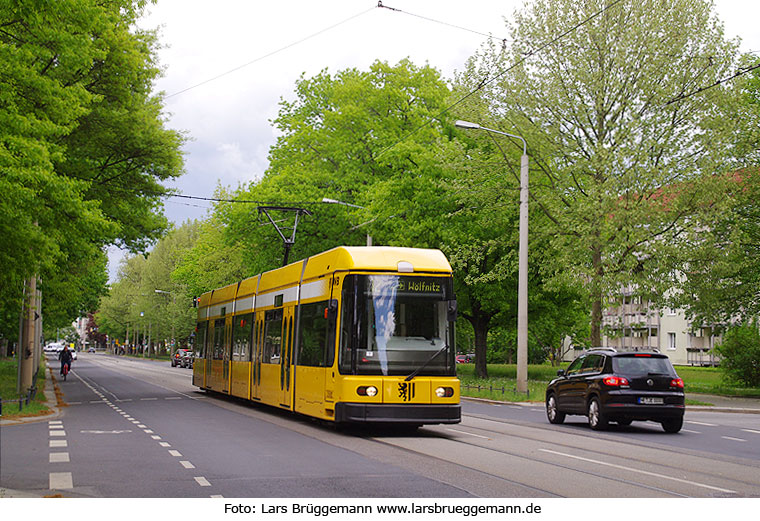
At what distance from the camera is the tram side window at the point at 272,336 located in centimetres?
1942

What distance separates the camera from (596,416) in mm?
18609

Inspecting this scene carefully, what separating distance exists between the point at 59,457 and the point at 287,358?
7.14m

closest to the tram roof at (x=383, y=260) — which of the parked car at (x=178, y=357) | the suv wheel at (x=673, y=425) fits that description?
the suv wheel at (x=673, y=425)

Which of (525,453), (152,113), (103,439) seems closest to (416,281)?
(525,453)

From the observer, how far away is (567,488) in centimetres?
938

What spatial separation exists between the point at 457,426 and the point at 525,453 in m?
5.17

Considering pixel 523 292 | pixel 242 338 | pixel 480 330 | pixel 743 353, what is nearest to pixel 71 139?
pixel 242 338

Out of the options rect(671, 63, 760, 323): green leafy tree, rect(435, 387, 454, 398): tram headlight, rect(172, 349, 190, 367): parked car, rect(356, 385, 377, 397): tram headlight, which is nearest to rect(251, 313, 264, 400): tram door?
rect(356, 385, 377, 397): tram headlight

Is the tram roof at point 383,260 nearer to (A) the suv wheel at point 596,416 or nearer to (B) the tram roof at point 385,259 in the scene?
(B) the tram roof at point 385,259

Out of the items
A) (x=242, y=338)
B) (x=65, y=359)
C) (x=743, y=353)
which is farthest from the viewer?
(x=65, y=359)

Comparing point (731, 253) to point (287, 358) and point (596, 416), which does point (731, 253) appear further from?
point (287, 358)

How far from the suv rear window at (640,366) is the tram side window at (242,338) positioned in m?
8.95

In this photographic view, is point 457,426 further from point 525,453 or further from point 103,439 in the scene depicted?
point 103,439

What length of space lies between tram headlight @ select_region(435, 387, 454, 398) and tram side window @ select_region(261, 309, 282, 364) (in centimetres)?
512
